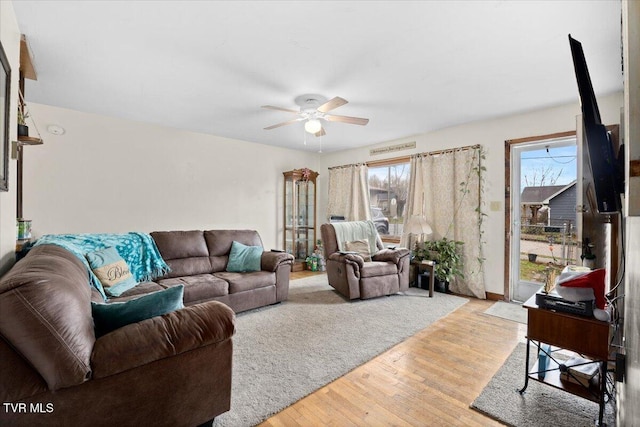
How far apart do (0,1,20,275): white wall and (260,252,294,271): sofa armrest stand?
2.23 m

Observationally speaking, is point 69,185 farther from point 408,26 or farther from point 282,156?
point 408,26

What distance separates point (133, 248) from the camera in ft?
10.0

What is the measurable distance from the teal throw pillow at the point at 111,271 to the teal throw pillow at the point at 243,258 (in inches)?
44.4

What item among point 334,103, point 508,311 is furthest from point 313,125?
point 508,311

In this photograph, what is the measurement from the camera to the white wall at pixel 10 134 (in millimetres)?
1612

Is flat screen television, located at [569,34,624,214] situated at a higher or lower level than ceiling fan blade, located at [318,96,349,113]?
lower

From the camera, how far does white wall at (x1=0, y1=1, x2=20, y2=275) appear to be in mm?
1612

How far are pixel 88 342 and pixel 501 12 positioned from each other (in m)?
2.83

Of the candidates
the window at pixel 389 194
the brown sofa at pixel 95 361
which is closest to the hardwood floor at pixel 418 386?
the brown sofa at pixel 95 361

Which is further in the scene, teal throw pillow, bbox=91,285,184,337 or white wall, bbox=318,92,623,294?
white wall, bbox=318,92,623,294

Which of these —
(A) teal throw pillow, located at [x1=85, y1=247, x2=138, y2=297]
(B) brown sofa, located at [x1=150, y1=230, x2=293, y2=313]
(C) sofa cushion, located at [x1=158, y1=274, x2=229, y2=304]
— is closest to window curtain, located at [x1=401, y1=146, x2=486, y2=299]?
(B) brown sofa, located at [x1=150, y1=230, x2=293, y2=313]

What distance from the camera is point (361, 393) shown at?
6.09ft

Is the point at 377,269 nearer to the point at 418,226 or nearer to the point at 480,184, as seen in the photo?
the point at 418,226

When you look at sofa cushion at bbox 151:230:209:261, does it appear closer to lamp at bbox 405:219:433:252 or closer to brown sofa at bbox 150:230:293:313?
brown sofa at bbox 150:230:293:313
